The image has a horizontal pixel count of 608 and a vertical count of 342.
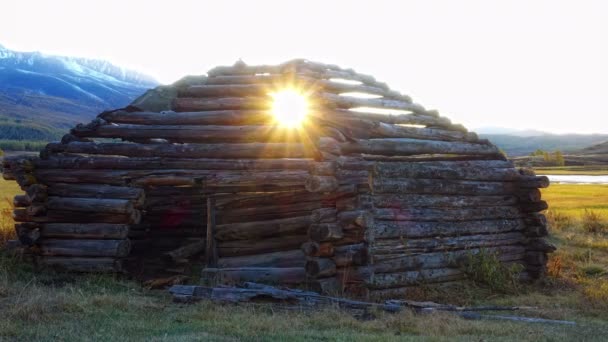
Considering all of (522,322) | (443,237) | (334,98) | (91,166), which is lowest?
(522,322)

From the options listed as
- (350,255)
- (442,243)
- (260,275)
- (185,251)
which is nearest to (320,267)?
(350,255)

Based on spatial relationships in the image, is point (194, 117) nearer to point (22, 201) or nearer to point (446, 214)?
point (22, 201)

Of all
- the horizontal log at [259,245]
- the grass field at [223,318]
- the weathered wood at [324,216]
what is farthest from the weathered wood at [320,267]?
the horizontal log at [259,245]

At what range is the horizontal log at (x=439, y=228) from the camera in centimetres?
1048

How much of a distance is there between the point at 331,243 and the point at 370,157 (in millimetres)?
2755

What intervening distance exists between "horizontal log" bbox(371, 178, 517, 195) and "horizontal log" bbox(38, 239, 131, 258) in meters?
4.61

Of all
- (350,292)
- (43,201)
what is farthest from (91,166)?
(350,292)

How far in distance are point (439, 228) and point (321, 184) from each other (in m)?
2.66

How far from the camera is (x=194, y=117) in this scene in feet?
41.7

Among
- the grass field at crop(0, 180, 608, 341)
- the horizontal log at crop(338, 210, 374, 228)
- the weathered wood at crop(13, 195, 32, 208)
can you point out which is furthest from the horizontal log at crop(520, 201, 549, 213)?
the weathered wood at crop(13, 195, 32, 208)

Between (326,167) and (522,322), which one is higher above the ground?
(326,167)

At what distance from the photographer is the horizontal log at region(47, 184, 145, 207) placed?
1152 cm

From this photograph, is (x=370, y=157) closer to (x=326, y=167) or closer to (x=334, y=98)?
(x=334, y=98)

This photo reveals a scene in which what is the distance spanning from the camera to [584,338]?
25.1ft
